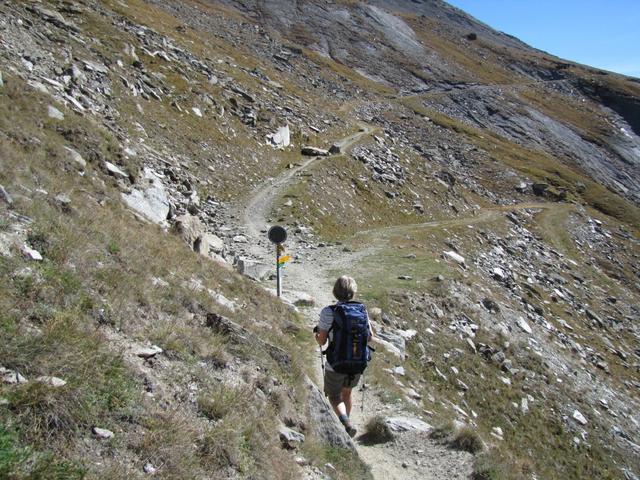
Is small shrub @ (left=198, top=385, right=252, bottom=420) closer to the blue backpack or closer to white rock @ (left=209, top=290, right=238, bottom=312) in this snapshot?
the blue backpack

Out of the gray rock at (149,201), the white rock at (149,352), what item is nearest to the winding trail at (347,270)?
the white rock at (149,352)

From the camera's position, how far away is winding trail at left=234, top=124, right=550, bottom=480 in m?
8.63

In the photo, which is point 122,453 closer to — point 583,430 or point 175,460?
point 175,460

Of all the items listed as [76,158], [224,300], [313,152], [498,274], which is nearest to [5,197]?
[224,300]

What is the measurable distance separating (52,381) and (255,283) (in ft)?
37.4

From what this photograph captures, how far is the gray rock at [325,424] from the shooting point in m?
7.66

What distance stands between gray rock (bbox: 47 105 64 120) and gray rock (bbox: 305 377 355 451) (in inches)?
614

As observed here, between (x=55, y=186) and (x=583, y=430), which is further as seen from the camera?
(x=583, y=430)

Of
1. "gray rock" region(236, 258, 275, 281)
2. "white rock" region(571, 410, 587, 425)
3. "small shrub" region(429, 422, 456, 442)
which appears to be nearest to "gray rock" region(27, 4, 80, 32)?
"gray rock" region(236, 258, 275, 281)

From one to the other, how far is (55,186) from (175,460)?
8722mm

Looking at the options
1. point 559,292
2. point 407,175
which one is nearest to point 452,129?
point 407,175

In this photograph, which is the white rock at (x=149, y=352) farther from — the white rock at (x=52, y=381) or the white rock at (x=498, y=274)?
the white rock at (x=498, y=274)

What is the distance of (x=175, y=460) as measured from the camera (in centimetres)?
474

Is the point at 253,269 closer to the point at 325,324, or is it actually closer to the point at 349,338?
the point at 325,324
